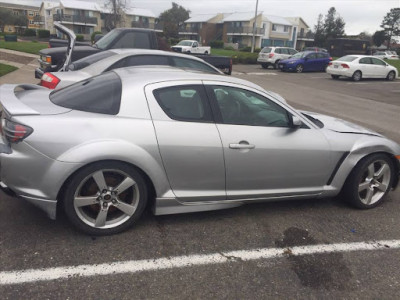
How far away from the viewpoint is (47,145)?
290 cm

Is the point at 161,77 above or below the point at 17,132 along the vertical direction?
above

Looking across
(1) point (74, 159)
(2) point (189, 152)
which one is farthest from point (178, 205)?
(1) point (74, 159)

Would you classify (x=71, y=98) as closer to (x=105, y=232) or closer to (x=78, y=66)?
(x=105, y=232)

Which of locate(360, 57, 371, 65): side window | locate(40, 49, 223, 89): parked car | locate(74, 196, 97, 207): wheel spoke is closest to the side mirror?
locate(74, 196, 97, 207): wheel spoke

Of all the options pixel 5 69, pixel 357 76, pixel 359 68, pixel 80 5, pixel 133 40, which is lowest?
pixel 5 69

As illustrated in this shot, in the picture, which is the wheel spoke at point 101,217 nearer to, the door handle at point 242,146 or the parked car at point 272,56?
the door handle at point 242,146

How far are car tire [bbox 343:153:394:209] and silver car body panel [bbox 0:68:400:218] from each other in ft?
0.35

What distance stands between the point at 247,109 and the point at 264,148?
0.45 m

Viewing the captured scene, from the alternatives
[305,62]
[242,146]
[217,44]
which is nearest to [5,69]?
[242,146]

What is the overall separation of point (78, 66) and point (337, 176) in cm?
532

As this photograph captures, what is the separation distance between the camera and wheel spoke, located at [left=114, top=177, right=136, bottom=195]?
313 cm

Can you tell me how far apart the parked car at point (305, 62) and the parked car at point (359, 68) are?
3.03m

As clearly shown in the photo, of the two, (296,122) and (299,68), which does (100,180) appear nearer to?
(296,122)

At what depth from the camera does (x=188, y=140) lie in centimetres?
325
